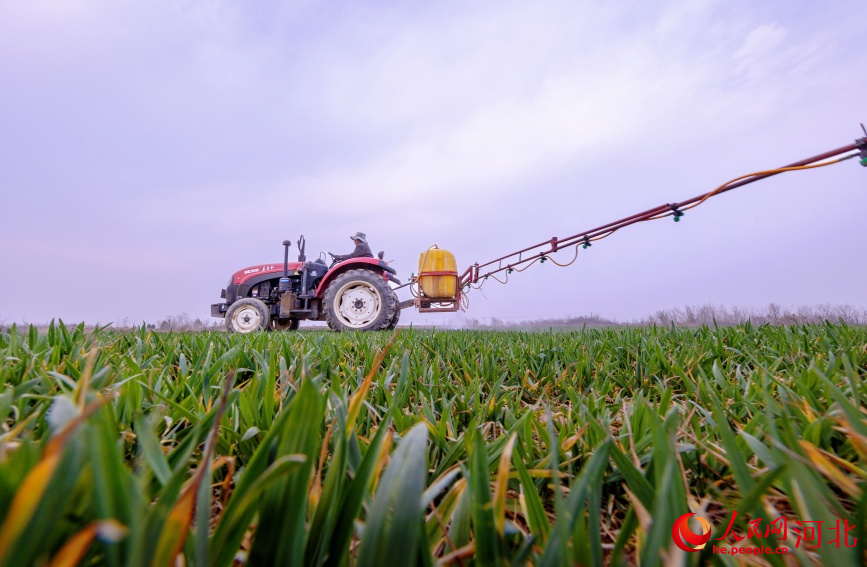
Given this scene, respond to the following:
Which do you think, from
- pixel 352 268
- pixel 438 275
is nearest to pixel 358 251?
pixel 352 268

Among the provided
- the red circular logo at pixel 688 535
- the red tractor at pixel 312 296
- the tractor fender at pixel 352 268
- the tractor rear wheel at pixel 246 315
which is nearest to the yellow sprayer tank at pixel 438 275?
the red tractor at pixel 312 296

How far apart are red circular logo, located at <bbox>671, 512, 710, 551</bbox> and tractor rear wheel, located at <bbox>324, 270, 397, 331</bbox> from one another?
241 inches

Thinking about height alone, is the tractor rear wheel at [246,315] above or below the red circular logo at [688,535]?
above

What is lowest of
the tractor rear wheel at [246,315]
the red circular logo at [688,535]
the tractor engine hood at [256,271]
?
the red circular logo at [688,535]

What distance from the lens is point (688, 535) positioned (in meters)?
0.41

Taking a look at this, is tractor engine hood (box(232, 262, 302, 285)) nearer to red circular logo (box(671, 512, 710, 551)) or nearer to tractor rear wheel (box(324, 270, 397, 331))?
tractor rear wheel (box(324, 270, 397, 331))

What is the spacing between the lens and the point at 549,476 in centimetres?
66

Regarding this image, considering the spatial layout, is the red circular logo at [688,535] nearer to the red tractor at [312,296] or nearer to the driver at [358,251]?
the red tractor at [312,296]

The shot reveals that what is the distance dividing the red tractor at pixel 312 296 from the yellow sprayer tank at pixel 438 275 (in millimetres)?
562

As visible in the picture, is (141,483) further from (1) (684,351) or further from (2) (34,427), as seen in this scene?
(1) (684,351)

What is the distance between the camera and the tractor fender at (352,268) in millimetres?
6734

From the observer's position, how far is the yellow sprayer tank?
650cm

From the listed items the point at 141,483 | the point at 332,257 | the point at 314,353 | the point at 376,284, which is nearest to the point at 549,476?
the point at 141,483

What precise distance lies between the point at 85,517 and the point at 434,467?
1.81ft
